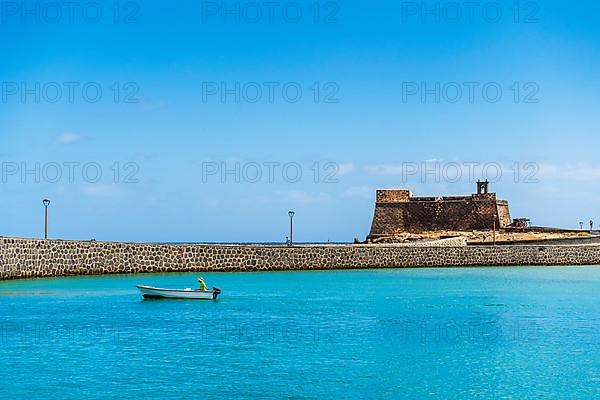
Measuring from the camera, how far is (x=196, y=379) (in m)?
14.0

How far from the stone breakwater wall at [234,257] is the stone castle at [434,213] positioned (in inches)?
749

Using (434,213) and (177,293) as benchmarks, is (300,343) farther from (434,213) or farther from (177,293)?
(434,213)

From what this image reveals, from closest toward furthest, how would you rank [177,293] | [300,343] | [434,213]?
[300,343], [177,293], [434,213]

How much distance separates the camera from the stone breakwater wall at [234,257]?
107 feet

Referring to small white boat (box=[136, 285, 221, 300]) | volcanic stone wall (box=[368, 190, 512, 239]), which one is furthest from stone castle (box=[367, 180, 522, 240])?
small white boat (box=[136, 285, 221, 300])

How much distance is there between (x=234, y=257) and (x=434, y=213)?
3280cm

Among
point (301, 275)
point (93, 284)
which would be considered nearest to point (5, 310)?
point (93, 284)

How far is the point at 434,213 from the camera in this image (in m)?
68.0

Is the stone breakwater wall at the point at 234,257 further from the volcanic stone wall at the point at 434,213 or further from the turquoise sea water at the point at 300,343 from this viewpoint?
the volcanic stone wall at the point at 434,213

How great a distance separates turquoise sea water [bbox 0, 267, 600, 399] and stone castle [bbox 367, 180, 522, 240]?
117 ft

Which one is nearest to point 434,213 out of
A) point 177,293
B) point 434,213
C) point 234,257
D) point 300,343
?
point 434,213

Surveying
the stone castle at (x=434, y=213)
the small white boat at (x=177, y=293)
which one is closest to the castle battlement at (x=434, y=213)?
the stone castle at (x=434, y=213)

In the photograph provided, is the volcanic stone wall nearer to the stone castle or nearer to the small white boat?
the stone castle

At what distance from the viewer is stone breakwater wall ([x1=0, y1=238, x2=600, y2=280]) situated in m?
32.5
